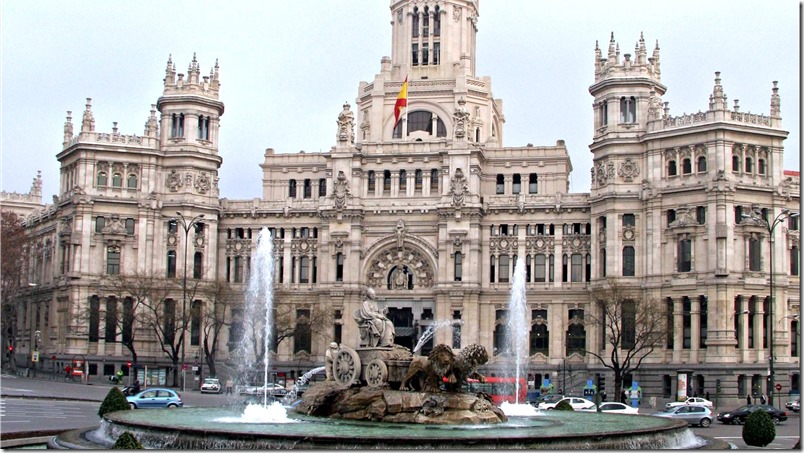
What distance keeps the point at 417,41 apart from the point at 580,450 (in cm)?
8859

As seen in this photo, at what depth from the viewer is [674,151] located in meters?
92.6

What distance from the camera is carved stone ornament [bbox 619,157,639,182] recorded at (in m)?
94.6

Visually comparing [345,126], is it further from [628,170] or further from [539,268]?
[628,170]

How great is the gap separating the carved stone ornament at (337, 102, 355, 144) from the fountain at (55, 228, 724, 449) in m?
61.3

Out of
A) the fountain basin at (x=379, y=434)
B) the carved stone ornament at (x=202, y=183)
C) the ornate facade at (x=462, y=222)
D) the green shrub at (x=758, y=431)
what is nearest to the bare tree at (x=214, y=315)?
the ornate facade at (x=462, y=222)

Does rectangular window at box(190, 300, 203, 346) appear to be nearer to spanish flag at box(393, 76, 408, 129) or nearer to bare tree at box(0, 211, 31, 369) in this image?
bare tree at box(0, 211, 31, 369)

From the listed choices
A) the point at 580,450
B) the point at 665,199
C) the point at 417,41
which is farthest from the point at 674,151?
the point at 580,450

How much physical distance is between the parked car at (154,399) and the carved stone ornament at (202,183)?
4557 cm

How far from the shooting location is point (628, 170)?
3735 inches

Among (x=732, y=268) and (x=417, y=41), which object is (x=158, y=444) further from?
(x=417, y=41)

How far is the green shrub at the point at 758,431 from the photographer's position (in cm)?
3731

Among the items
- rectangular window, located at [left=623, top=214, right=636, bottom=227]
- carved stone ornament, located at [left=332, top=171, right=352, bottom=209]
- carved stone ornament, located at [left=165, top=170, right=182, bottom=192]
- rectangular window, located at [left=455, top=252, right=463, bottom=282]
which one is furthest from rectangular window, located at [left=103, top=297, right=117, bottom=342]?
rectangular window, located at [left=623, top=214, right=636, bottom=227]

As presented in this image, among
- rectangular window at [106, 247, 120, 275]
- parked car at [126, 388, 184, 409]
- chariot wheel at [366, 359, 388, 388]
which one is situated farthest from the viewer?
rectangular window at [106, 247, 120, 275]

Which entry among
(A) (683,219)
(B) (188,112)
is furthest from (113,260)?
(A) (683,219)
